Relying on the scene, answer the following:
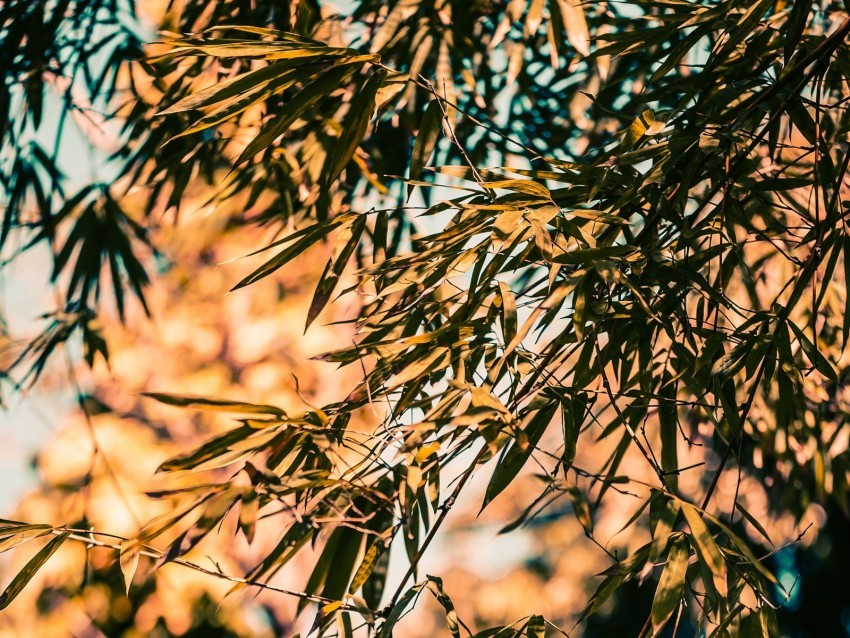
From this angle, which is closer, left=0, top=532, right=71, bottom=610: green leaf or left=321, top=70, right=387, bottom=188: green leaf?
left=0, top=532, right=71, bottom=610: green leaf

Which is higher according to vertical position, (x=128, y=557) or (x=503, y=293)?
(x=503, y=293)

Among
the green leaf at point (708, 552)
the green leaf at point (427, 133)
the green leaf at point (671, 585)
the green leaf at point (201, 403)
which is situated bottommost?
the green leaf at point (671, 585)

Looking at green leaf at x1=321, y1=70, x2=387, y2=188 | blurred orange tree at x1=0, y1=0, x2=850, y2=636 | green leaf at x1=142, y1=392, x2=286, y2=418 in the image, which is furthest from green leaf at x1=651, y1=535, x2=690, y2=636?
green leaf at x1=321, y1=70, x2=387, y2=188

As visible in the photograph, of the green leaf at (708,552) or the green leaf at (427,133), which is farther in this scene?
the green leaf at (427,133)

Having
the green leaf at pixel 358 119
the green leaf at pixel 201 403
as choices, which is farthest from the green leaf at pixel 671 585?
the green leaf at pixel 358 119

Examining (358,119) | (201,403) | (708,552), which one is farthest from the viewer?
(358,119)

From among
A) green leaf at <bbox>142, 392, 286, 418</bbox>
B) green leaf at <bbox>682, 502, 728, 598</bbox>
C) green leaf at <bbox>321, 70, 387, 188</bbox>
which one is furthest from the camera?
green leaf at <bbox>321, 70, 387, 188</bbox>

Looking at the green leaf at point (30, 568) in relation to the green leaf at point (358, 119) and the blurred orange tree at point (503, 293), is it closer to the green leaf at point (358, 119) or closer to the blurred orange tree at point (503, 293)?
the blurred orange tree at point (503, 293)

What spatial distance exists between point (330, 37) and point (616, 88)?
0.58 meters

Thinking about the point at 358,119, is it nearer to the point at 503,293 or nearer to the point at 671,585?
the point at 503,293

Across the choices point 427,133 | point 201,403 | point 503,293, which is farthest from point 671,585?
Result: point 427,133

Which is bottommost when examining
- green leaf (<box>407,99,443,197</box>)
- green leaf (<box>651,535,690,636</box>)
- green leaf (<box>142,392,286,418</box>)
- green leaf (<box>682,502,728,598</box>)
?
green leaf (<box>651,535,690,636</box>)

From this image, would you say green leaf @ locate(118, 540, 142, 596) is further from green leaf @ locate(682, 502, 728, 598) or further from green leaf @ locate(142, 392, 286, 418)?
green leaf @ locate(682, 502, 728, 598)

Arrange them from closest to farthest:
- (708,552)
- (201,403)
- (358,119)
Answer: (201,403) → (708,552) → (358,119)
